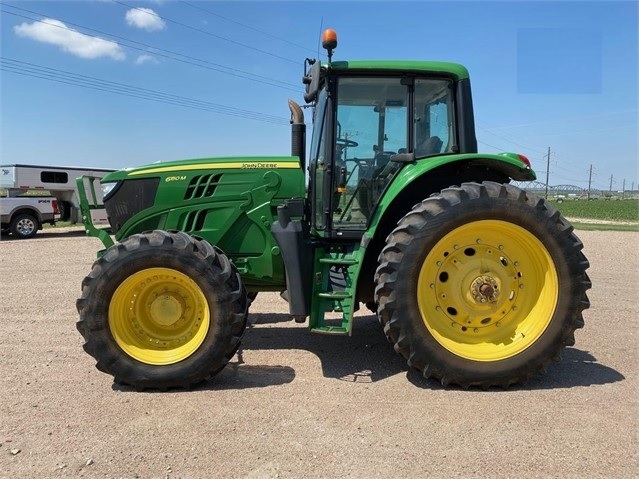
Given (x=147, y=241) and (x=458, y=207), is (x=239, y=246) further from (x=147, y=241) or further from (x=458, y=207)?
(x=458, y=207)

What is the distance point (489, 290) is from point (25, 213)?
56.6 feet

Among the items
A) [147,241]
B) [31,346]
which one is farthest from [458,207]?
[31,346]

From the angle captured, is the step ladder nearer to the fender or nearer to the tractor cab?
the tractor cab

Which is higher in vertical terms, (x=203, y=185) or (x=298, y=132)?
(x=298, y=132)

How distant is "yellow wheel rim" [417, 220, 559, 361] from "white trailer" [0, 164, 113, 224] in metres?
16.4

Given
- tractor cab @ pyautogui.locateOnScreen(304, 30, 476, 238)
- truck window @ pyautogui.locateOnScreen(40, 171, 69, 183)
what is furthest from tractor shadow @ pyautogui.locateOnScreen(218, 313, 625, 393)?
truck window @ pyautogui.locateOnScreen(40, 171, 69, 183)

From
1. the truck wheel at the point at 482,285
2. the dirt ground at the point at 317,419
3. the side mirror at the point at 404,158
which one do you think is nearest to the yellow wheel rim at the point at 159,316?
the dirt ground at the point at 317,419

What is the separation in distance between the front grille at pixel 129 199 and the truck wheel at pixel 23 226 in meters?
14.4

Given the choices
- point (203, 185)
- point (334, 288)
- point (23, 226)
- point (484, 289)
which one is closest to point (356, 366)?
point (334, 288)

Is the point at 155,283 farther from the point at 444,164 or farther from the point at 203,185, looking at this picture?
the point at 444,164

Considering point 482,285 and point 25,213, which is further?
point 25,213

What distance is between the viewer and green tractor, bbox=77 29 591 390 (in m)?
3.56

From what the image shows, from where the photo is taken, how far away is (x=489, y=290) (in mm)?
3713

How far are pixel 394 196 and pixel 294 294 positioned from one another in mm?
1102
